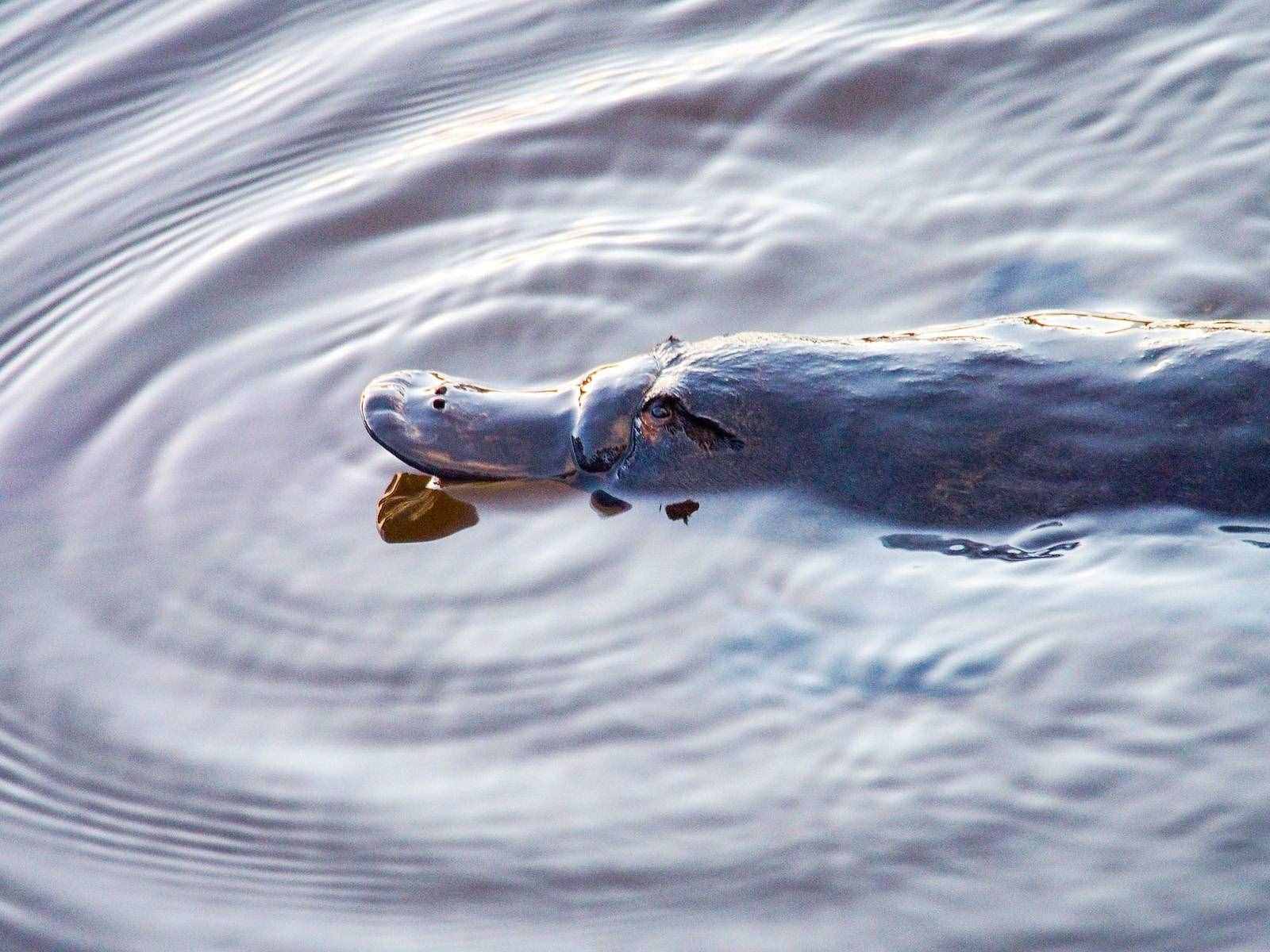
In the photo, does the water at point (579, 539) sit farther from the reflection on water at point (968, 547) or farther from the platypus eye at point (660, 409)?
the platypus eye at point (660, 409)

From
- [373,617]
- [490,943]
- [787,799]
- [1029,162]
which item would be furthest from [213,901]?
[1029,162]

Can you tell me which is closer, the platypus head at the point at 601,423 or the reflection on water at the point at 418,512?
the platypus head at the point at 601,423

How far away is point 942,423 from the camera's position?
3551 millimetres

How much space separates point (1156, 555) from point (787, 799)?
103 cm

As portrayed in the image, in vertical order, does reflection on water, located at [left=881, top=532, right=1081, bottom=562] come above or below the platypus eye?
below

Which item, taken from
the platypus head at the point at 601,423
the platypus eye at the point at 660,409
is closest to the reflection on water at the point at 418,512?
the platypus head at the point at 601,423

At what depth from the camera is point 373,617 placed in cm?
380

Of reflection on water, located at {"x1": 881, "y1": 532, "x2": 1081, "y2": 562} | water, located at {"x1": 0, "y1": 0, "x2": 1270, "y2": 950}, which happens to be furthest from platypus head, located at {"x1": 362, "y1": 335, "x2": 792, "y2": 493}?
reflection on water, located at {"x1": 881, "y1": 532, "x2": 1081, "y2": 562}

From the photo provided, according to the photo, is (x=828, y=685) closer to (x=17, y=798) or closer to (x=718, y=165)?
(x=17, y=798)

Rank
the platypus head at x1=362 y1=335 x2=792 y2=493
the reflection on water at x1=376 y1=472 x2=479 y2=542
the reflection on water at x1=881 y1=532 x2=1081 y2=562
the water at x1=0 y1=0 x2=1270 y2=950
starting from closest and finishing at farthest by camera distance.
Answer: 1. the water at x1=0 y1=0 x2=1270 y2=950
2. the reflection on water at x1=881 y1=532 x2=1081 y2=562
3. the platypus head at x1=362 y1=335 x2=792 y2=493
4. the reflection on water at x1=376 y1=472 x2=479 y2=542

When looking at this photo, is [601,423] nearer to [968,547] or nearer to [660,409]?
[660,409]

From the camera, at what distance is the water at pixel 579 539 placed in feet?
9.88

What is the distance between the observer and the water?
3012 millimetres

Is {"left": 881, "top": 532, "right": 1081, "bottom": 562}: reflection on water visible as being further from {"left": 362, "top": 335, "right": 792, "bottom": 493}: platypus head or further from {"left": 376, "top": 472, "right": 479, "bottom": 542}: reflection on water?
{"left": 376, "top": 472, "right": 479, "bottom": 542}: reflection on water
